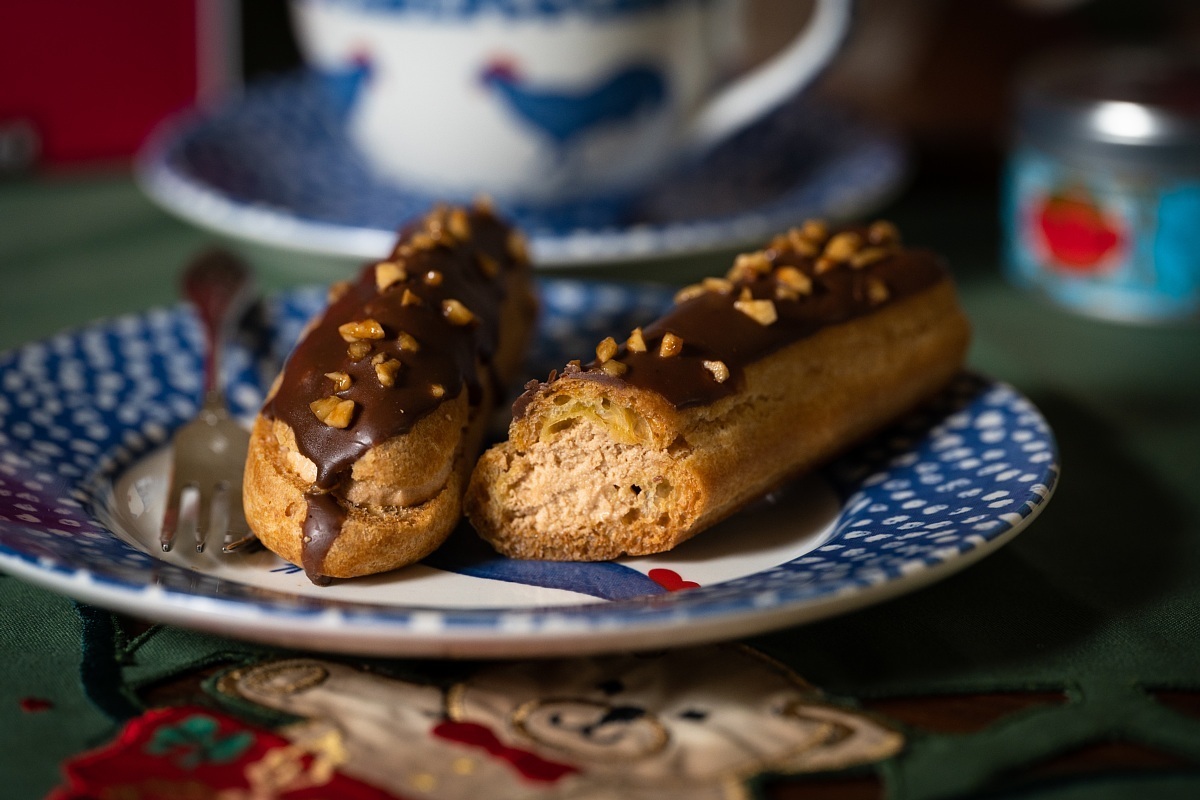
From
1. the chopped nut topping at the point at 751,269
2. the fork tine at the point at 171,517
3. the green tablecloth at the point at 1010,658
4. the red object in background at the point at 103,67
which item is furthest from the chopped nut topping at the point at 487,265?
the red object in background at the point at 103,67

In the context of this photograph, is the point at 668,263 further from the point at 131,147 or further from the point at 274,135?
the point at 131,147

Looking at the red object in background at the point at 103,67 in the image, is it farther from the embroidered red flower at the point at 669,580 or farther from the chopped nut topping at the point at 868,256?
the embroidered red flower at the point at 669,580

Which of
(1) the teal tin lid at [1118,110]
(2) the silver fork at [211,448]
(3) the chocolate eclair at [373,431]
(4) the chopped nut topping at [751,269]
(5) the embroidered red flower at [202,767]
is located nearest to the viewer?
(5) the embroidered red flower at [202,767]

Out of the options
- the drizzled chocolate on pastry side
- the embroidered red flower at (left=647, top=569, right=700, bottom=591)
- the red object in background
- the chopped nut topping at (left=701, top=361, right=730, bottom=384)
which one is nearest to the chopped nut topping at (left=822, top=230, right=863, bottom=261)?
the drizzled chocolate on pastry side

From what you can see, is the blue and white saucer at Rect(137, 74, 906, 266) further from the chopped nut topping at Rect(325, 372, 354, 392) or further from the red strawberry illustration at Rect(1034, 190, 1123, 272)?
the chopped nut topping at Rect(325, 372, 354, 392)

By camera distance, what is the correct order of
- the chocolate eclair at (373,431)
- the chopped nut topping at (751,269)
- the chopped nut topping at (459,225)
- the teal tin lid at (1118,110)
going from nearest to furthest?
the chocolate eclair at (373,431) → the chopped nut topping at (751,269) → the chopped nut topping at (459,225) → the teal tin lid at (1118,110)

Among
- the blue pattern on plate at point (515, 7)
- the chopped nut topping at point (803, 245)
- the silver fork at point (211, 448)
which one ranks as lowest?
the silver fork at point (211, 448)

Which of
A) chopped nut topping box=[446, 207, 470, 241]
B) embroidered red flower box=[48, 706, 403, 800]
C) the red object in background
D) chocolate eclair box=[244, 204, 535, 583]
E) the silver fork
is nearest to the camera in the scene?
embroidered red flower box=[48, 706, 403, 800]
